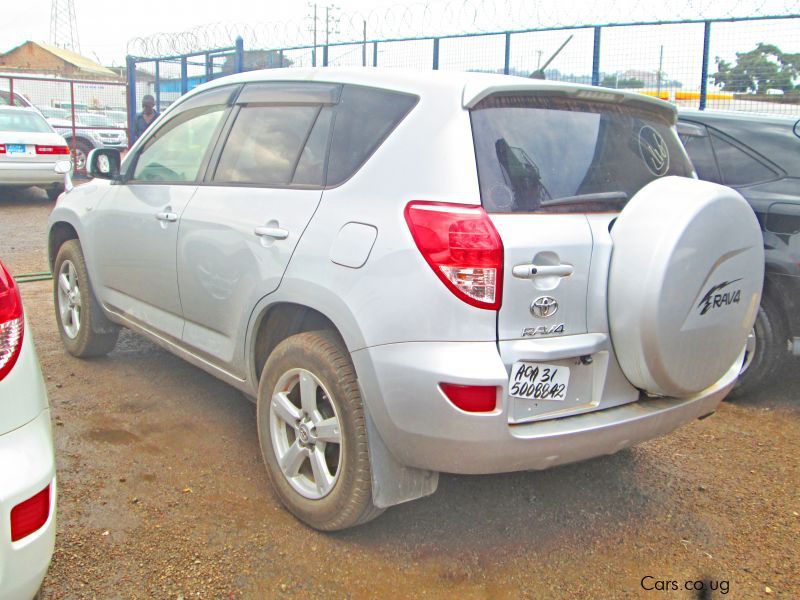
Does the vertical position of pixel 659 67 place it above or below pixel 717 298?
above

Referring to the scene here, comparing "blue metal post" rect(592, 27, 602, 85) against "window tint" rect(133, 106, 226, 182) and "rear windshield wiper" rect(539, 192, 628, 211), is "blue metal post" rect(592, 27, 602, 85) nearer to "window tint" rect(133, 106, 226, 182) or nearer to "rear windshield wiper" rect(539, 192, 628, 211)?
"window tint" rect(133, 106, 226, 182)

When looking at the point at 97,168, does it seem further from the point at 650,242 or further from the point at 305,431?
the point at 650,242

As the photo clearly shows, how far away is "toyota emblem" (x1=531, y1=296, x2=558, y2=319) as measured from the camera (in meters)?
2.54

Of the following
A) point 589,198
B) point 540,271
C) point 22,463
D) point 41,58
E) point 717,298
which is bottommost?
point 22,463

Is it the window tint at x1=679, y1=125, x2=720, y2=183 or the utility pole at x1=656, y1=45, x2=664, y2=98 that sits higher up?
the utility pole at x1=656, y1=45, x2=664, y2=98

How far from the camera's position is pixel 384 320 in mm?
2570

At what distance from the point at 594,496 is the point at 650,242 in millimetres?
1353

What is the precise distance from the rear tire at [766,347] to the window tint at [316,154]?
283 centimetres

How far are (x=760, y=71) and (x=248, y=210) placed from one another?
23.9 feet

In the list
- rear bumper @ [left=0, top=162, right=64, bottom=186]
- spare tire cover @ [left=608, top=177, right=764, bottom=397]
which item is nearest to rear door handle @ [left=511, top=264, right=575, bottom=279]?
spare tire cover @ [left=608, top=177, right=764, bottom=397]

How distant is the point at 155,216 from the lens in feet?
13.0

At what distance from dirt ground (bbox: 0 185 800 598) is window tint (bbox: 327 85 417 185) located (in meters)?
1.43

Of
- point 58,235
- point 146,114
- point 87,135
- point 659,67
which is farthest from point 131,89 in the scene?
point 58,235

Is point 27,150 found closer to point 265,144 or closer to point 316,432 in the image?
point 265,144
